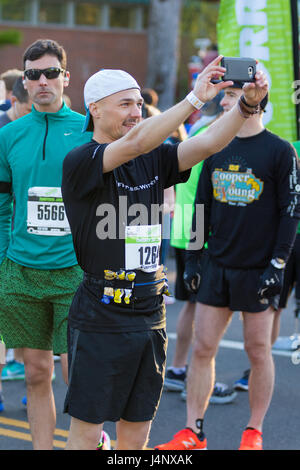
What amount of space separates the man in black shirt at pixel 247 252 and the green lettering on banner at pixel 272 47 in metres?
1.14

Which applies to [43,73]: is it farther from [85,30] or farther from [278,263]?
[85,30]

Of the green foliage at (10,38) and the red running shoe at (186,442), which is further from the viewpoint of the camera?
the green foliage at (10,38)

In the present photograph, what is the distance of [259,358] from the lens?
4379 mm

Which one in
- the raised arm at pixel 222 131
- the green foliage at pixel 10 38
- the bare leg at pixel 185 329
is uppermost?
the green foliage at pixel 10 38

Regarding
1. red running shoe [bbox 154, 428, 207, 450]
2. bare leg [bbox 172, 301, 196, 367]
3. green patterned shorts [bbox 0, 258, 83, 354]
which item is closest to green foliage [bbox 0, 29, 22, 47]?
bare leg [bbox 172, 301, 196, 367]

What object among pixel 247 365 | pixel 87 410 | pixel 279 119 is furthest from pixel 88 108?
pixel 247 365

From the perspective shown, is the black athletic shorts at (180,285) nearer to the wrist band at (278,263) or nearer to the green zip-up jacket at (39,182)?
the wrist band at (278,263)

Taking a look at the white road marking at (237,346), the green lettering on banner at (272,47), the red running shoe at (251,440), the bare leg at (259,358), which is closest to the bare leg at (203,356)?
the bare leg at (259,358)

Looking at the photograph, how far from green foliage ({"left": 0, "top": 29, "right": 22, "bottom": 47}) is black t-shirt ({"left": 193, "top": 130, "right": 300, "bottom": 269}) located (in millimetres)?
27364

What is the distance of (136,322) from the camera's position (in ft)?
10.3

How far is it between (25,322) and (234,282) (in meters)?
1.26

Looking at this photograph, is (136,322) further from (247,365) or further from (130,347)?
(247,365)

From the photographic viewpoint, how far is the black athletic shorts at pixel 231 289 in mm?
4332

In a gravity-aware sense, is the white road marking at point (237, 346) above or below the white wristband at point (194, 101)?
below
